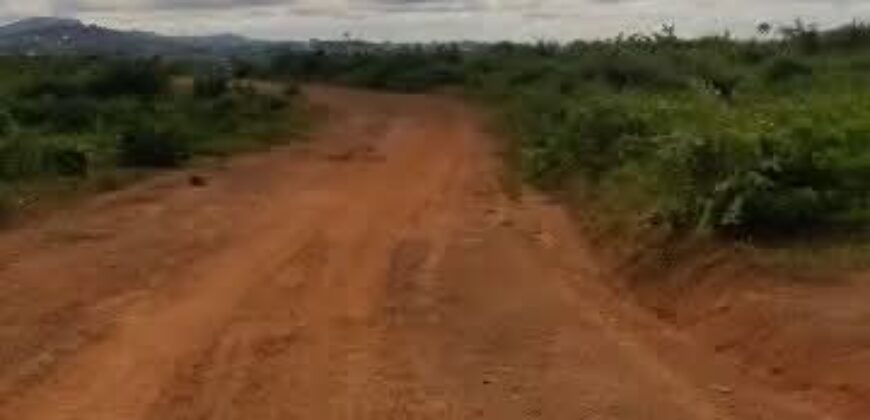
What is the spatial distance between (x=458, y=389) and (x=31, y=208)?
825 cm

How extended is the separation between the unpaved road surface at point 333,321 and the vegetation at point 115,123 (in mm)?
2253

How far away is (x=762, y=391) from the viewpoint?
294 inches

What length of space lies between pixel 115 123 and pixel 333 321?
54.4ft

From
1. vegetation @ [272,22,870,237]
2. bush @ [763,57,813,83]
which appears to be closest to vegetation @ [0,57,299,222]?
vegetation @ [272,22,870,237]

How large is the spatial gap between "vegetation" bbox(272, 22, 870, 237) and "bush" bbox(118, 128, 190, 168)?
4692 mm

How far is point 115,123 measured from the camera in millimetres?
24938

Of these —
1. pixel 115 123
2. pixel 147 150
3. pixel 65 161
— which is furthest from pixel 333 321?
pixel 115 123

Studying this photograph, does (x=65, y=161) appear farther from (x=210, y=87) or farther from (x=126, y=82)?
(x=210, y=87)

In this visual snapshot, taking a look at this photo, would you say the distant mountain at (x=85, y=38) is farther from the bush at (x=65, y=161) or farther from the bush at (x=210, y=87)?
the bush at (x=65, y=161)

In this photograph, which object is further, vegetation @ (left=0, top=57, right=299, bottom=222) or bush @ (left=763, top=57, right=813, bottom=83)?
bush @ (left=763, top=57, right=813, bottom=83)

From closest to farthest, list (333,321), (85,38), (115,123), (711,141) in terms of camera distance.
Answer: (333,321)
(711,141)
(115,123)
(85,38)

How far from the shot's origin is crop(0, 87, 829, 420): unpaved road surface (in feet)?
23.7

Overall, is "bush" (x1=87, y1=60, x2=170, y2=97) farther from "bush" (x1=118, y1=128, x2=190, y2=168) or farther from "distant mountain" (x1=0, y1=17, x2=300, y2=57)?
"distant mountain" (x1=0, y1=17, x2=300, y2=57)

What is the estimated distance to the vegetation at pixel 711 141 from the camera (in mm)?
10562
